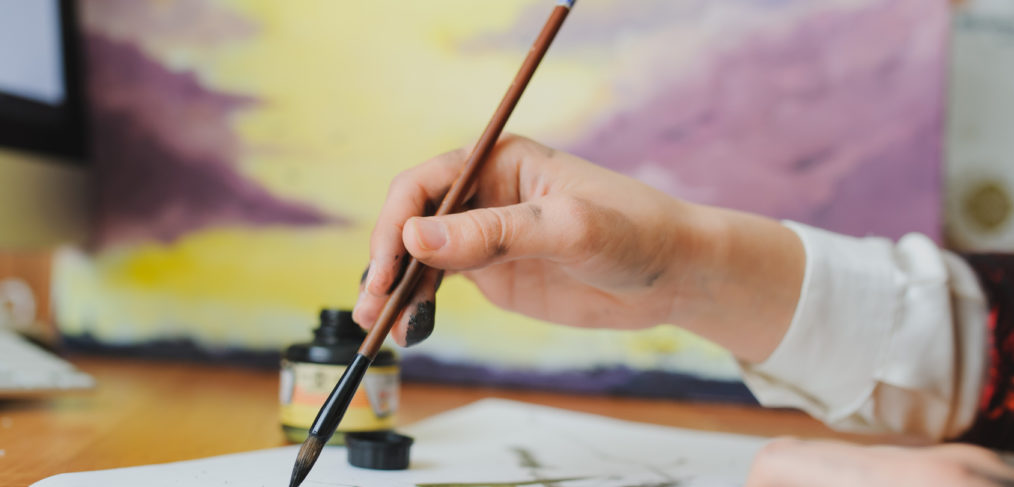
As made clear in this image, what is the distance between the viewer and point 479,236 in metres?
0.48

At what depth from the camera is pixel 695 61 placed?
102 centimetres

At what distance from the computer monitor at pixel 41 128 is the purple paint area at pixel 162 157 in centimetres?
4

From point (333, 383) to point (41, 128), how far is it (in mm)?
546

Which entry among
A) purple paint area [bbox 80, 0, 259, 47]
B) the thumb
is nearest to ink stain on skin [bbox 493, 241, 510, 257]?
Result: the thumb

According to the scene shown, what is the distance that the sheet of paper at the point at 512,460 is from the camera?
0.50 meters

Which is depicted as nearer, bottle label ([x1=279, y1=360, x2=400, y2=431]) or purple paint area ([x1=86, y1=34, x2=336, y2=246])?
bottle label ([x1=279, y1=360, x2=400, y2=431])

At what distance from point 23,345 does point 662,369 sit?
2.35 ft

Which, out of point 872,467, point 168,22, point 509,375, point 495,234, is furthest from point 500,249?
point 168,22

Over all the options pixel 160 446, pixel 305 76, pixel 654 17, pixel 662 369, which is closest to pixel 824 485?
pixel 160 446

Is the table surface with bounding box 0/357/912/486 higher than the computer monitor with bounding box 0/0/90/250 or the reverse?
the reverse

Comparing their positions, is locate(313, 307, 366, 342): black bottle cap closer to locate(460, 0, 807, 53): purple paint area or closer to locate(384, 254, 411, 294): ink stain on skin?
locate(384, 254, 411, 294): ink stain on skin

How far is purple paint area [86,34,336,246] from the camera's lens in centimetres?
107

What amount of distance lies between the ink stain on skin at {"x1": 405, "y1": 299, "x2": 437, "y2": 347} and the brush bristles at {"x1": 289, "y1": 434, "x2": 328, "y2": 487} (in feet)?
0.28

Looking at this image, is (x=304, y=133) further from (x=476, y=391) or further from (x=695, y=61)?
(x=695, y=61)
